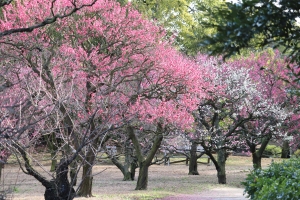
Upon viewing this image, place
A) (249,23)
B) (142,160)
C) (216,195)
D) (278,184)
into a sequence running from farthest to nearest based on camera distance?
(142,160) → (216,195) → (278,184) → (249,23)

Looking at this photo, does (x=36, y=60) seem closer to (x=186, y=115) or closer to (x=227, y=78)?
(x=186, y=115)

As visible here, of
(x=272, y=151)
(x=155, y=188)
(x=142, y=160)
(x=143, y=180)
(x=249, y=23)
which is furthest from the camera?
(x=272, y=151)

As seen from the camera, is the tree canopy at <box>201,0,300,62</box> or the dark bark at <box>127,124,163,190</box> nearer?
the tree canopy at <box>201,0,300,62</box>

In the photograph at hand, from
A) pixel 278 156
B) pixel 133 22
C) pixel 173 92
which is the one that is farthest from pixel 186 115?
pixel 278 156

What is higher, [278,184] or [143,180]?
[278,184]

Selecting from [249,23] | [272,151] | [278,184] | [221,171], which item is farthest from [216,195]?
[272,151]

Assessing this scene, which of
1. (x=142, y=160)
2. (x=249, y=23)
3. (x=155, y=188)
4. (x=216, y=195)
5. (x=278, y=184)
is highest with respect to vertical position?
(x=249, y=23)

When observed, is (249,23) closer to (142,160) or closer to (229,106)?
(142,160)

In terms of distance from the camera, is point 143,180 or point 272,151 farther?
point 272,151

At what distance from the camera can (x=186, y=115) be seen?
15133 mm

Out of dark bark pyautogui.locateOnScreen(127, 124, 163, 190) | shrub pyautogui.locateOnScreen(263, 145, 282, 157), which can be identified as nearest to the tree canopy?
dark bark pyautogui.locateOnScreen(127, 124, 163, 190)

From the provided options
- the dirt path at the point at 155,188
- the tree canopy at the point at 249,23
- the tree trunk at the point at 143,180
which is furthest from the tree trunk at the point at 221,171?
the tree canopy at the point at 249,23

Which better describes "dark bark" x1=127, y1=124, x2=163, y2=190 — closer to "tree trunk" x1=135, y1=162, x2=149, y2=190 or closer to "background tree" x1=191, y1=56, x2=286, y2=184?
"tree trunk" x1=135, y1=162, x2=149, y2=190

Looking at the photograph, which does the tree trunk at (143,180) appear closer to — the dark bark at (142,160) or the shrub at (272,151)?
the dark bark at (142,160)
